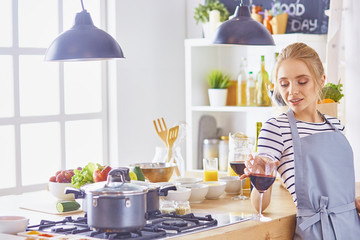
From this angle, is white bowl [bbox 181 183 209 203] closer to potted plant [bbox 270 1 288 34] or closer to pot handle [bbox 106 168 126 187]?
pot handle [bbox 106 168 126 187]

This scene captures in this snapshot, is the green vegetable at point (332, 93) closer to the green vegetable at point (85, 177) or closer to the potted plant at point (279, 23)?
the green vegetable at point (85, 177)

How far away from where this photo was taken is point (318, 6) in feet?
15.8

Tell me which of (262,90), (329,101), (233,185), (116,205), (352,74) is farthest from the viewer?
(262,90)

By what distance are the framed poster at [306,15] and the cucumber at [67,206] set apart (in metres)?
2.76

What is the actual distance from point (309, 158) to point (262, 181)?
0.25m

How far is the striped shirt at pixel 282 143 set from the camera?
2594 mm

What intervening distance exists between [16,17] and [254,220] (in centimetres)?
261

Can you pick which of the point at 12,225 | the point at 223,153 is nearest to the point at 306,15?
the point at 223,153

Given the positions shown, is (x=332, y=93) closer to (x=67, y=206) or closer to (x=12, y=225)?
(x=67, y=206)

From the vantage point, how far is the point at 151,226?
2316 mm

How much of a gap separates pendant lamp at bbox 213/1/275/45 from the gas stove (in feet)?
3.32

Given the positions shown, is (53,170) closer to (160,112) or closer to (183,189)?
(160,112)

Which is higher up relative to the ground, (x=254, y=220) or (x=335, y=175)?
(x=335, y=175)

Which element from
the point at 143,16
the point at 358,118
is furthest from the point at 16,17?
the point at 358,118
